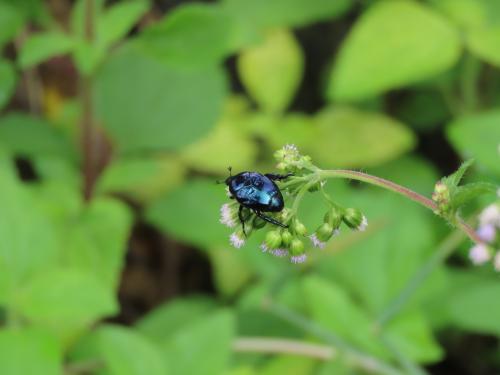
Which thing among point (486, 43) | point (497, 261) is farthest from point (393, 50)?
point (497, 261)

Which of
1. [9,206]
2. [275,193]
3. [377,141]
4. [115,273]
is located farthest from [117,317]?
[275,193]

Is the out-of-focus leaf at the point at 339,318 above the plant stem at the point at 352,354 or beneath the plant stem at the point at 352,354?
above

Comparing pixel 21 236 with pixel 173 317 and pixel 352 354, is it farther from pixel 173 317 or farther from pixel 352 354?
pixel 352 354

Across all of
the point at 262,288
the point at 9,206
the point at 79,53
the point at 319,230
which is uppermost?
the point at 79,53

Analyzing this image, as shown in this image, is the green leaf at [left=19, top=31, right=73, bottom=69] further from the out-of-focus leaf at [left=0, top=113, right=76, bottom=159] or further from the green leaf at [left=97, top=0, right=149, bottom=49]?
the out-of-focus leaf at [left=0, top=113, right=76, bottom=159]

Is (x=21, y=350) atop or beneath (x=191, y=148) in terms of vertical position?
beneath

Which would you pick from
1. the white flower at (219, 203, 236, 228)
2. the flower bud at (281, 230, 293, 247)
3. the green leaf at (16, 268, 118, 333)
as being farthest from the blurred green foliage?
the flower bud at (281, 230, 293, 247)

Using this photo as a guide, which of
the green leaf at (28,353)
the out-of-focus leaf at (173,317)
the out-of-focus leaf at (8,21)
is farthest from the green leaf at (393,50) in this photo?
the green leaf at (28,353)

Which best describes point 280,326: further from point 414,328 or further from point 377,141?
point 377,141

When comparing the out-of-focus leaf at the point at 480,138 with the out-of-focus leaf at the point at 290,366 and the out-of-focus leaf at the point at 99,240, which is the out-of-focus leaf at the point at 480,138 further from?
the out-of-focus leaf at the point at 99,240
